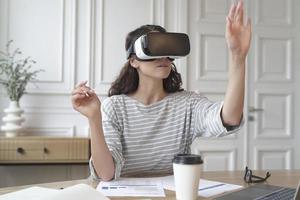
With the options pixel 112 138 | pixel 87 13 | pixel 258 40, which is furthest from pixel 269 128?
pixel 112 138

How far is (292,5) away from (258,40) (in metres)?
0.46

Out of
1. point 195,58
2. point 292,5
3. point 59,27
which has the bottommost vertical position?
point 195,58

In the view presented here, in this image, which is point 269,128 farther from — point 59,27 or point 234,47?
point 234,47

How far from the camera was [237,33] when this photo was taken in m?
1.09

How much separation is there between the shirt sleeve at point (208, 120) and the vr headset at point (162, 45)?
0.25 metres

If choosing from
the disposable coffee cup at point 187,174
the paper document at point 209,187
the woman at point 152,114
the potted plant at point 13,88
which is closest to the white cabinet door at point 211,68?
the potted plant at point 13,88

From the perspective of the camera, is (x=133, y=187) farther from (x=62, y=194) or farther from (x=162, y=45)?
(x=162, y=45)

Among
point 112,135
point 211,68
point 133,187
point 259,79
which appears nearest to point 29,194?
point 133,187

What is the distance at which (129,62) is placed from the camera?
148 centimetres

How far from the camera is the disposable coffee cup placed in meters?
0.89

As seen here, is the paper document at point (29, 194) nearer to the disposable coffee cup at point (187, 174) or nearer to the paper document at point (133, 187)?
the paper document at point (133, 187)

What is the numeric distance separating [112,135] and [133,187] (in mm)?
273

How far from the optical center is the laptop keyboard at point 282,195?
0.95m

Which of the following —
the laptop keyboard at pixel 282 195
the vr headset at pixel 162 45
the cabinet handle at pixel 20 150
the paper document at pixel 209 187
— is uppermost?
the vr headset at pixel 162 45
